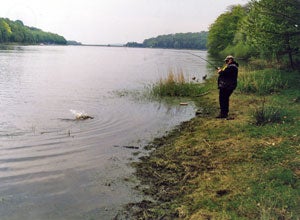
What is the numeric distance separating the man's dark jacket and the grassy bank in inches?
56.3

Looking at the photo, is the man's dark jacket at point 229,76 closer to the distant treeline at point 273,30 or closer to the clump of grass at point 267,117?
the clump of grass at point 267,117

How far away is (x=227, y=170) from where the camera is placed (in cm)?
862

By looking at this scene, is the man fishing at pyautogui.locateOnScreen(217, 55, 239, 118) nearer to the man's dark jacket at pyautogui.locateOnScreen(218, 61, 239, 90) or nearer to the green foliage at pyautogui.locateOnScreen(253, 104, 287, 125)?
the man's dark jacket at pyautogui.locateOnScreen(218, 61, 239, 90)

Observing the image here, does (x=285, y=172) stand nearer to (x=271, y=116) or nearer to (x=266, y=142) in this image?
(x=266, y=142)

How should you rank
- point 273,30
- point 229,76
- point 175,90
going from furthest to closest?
point 175,90, point 273,30, point 229,76

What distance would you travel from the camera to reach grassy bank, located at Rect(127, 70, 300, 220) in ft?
22.3

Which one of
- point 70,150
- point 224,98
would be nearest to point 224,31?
point 224,98

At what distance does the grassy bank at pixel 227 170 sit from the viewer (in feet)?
22.3

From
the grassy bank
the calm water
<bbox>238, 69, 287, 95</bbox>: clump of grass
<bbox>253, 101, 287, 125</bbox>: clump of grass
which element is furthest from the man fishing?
<bbox>238, 69, 287, 95</bbox>: clump of grass

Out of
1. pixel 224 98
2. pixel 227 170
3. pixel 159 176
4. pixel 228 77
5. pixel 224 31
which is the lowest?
pixel 159 176

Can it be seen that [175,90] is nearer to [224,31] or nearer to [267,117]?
[267,117]

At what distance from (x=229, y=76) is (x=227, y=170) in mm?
5950

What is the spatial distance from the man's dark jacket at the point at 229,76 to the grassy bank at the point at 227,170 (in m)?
1.43

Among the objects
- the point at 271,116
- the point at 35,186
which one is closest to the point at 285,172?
the point at 271,116
